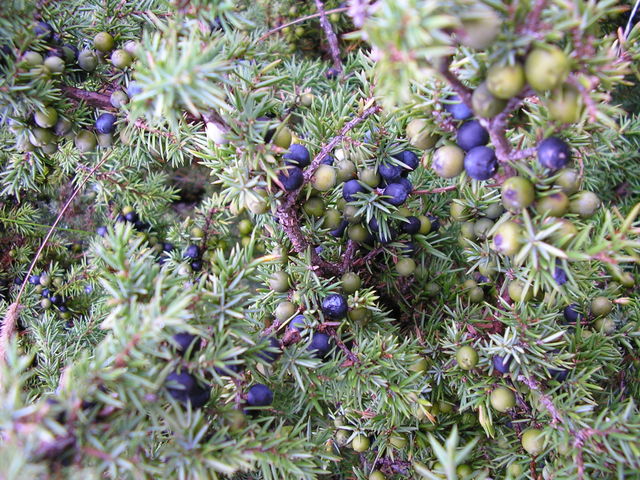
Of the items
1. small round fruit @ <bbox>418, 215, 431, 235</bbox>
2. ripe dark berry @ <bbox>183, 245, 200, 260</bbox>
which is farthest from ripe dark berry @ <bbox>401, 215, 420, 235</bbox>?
ripe dark berry @ <bbox>183, 245, 200, 260</bbox>

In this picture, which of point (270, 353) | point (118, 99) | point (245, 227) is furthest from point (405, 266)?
point (118, 99)

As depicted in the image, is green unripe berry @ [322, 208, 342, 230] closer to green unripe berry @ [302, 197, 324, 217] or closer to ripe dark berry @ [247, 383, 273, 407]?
green unripe berry @ [302, 197, 324, 217]

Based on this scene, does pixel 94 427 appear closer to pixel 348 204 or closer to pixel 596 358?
pixel 348 204

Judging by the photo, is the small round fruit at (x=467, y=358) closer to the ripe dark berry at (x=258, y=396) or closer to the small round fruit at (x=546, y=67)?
the ripe dark berry at (x=258, y=396)

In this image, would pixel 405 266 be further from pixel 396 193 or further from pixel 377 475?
pixel 377 475

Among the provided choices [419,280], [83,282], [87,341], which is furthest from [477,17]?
[83,282]

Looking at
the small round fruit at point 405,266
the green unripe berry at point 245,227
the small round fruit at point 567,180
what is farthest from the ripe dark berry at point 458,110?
the green unripe berry at point 245,227
